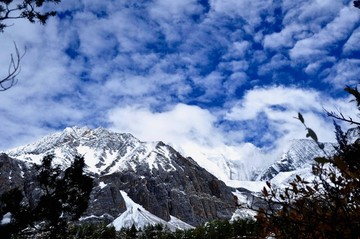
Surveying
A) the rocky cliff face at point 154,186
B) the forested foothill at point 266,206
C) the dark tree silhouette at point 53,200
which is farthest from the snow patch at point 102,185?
the dark tree silhouette at point 53,200

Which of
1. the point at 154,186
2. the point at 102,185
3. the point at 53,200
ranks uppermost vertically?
the point at 102,185

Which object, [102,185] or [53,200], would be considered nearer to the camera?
[53,200]

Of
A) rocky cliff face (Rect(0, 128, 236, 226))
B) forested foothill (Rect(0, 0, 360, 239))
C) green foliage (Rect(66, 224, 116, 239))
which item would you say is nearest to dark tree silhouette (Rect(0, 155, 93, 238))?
forested foothill (Rect(0, 0, 360, 239))

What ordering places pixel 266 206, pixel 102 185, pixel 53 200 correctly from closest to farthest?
pixel 266 206, pixel 53 200, pixel 102 185

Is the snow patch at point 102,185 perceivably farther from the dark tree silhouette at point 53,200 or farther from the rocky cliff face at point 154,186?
the dark tree silhouette at point 53,200

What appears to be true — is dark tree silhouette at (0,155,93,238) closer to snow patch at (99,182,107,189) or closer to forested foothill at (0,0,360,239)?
forested foothill at (0,0,360,239)

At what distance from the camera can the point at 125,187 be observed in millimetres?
137750

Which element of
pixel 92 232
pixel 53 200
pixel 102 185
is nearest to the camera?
pixel 53 200

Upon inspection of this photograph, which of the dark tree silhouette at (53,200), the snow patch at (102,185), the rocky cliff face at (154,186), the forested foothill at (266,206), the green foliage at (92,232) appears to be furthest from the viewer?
the snow patch at (102,185)

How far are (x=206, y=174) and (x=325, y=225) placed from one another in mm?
178076

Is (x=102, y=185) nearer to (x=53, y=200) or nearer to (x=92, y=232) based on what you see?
(x=92, y=232)

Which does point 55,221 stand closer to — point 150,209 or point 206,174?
point 150,209

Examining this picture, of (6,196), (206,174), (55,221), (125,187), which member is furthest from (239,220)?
(206,174)

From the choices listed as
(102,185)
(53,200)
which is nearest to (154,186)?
(102,185)
